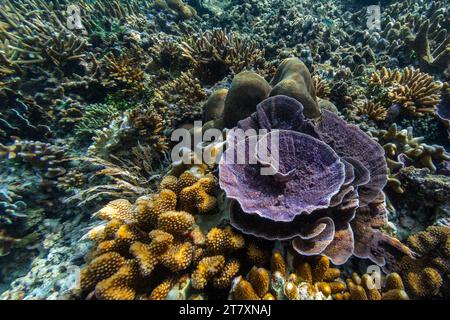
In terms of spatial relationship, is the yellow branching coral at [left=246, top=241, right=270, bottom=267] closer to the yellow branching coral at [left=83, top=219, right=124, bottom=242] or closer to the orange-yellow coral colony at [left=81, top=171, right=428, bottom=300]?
the orange-yellow coral colony at [left=81, top=171, right=428, bottom=300]

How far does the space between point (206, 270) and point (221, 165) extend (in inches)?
33.7

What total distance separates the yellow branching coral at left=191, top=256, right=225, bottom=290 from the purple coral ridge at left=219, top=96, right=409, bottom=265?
12.7 inches

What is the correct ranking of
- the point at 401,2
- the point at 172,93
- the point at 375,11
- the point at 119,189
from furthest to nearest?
the point at 401,2 < the point at 375,11 < the point at 172,93 < the point at 119,189

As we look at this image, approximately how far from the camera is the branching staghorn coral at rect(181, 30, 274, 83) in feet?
15.2

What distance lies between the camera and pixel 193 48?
16.9ft

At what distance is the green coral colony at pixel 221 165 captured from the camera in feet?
5.99

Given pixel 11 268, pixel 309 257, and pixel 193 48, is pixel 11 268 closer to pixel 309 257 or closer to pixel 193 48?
pixel 309 257

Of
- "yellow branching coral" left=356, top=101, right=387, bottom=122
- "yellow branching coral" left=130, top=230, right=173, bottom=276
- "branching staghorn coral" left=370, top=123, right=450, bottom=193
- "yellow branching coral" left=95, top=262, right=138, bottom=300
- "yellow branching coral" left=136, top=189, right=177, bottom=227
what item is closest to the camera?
"yellow branching coral" left=95, top=262, right=138, bottom=300

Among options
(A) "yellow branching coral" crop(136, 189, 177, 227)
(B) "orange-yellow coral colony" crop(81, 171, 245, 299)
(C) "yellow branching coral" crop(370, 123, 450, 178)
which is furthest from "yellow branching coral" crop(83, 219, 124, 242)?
(C) "yellow branching coral" crop(370, 123, 450, 178)

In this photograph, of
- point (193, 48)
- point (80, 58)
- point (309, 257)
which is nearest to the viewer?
point (309, 257)

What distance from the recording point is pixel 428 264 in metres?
2.04

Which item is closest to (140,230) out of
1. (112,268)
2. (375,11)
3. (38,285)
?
(112,268)

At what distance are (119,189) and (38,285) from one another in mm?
1260

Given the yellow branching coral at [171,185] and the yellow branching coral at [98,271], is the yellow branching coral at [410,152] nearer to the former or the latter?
the yellow branching coral at [171,185]
